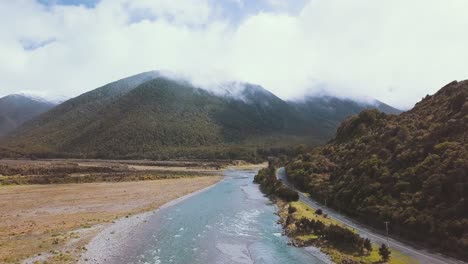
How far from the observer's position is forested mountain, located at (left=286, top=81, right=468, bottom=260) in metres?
45.7

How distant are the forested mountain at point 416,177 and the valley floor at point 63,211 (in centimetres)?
3310

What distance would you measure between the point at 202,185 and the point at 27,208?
181ft

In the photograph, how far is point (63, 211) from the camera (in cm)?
6900

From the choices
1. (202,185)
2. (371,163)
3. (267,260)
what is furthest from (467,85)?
(202,185)

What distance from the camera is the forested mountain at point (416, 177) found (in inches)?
1799

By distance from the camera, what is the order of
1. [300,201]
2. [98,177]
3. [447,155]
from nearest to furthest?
[447,155], [300,201], [98,177]

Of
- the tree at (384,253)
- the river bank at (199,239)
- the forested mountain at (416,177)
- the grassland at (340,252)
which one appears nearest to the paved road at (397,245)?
the grassland at (340,252)

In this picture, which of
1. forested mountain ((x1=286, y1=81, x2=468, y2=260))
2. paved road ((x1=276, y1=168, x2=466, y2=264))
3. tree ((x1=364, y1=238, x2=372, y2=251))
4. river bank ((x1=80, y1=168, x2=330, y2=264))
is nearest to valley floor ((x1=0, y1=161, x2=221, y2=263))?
river bank ((x1=80, y1=168, x2=330, y2=264))

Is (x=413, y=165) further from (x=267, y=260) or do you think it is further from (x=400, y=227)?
(x=267, y=260)

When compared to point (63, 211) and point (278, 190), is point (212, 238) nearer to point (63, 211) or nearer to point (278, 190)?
point (63, 211)

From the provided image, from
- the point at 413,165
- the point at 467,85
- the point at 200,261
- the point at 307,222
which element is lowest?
the point at 200,261

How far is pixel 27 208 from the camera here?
7050cm

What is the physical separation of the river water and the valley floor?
5.88 metres

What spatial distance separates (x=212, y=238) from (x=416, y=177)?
2579 cm
